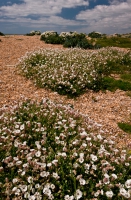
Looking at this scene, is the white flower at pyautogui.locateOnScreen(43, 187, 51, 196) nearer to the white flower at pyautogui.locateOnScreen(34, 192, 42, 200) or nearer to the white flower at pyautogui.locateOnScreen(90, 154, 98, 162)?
the white flower at pyautogui.locateOnScreen(34, 192, 42, 200)

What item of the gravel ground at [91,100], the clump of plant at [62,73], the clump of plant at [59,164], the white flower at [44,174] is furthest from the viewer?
the clump of plant at [62,73]

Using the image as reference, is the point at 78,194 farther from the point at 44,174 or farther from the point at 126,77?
the point at 126,77

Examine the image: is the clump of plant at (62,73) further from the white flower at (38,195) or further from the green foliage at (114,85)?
the white flower at (38,195)

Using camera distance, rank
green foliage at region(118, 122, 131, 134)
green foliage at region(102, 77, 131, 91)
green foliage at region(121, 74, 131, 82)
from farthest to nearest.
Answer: green foliage at region(121, 74, 131, 82) → green foliage at region(102, 77, 131, 91) → green foliage at region(118, 122, 131, 134)

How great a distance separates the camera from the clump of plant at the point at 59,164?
13.1 feet

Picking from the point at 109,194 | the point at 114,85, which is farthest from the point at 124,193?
the point at 114,85

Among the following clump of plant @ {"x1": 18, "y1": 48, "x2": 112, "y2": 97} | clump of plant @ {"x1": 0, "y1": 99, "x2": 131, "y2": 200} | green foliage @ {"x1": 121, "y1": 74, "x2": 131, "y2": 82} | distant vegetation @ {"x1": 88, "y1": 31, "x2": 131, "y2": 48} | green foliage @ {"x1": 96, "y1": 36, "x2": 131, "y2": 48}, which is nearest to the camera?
clump of plant @ {"x1": 0, "y1": 99, "x2": 131, "y2": 200}

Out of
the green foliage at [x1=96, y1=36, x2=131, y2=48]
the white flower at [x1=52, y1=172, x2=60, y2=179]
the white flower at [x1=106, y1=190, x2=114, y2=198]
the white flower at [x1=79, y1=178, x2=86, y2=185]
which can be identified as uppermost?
the green foliage at [x1=96, y1=36, x2=131, y2=48]

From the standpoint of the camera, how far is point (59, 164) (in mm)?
4438

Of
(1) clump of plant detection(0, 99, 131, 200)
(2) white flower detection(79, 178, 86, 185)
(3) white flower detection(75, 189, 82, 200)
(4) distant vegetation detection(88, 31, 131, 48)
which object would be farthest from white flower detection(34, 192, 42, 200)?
(4) distant vegetation detection(88, 31, 131, 48)

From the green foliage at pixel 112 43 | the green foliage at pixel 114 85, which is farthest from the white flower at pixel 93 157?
the green foliage at pixel 112 43

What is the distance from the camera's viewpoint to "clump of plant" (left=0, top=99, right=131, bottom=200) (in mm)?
4000

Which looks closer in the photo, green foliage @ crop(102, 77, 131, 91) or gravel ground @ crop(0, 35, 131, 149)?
gravel ground @ crop(0, 35, 131, 149)

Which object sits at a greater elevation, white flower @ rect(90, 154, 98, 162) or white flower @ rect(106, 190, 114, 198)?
white flower @ rect(90, 154, 98, 162)
